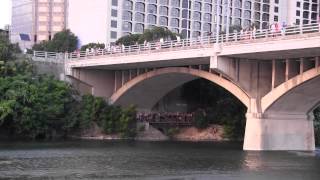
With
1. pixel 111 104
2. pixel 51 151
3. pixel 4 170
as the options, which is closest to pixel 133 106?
pixel 111 104

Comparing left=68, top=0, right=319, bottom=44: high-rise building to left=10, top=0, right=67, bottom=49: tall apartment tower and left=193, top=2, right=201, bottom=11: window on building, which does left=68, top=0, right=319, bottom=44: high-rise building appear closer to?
left=193, top=2, right=201, bottom=11: window on building

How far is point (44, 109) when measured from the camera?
68750 mm

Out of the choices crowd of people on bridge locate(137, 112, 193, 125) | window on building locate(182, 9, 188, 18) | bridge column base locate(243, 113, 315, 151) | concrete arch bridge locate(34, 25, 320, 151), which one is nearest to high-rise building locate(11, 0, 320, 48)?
window on building locate(182, 9, 188, 18)

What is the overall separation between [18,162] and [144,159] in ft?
33.0

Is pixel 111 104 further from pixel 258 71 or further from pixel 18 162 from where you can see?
pixel 18 162

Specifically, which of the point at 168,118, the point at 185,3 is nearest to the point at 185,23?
the point at 185,3

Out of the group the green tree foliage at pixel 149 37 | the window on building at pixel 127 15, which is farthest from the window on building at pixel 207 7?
the green tree foliage at pixel 149 37

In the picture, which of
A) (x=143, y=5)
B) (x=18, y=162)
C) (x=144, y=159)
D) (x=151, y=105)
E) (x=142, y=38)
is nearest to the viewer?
(x=18, y=162)

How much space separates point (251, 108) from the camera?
5528cm

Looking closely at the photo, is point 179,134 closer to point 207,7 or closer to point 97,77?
point 97,77

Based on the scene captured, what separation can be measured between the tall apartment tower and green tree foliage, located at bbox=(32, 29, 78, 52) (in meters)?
27.0

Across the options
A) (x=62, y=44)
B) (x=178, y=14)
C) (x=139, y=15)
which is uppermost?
(x=178, y=14)

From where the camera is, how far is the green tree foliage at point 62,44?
411ft

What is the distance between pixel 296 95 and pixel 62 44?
80.8 metres
